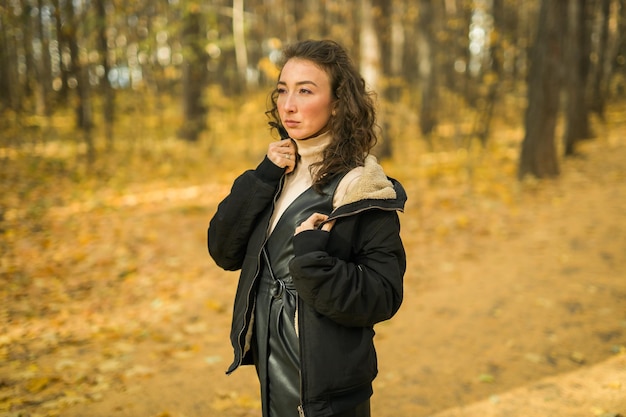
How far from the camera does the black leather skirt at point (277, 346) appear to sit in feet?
6.89

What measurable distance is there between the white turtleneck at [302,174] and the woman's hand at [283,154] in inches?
1.2

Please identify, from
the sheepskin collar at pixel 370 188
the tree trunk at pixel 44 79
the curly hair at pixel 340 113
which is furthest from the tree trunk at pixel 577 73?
the tree trunk at pixel 44 79

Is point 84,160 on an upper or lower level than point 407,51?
lower

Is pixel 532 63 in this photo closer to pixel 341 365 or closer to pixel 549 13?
pixel 549 13

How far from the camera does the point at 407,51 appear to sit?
30.7 meters

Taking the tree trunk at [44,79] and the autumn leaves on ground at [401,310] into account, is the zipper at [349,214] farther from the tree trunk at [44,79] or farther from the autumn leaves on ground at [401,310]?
the tree trunk at [44,79]

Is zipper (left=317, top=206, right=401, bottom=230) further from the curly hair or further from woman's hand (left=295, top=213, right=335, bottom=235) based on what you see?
the curly hair

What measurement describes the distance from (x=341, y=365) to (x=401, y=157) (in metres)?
11.9

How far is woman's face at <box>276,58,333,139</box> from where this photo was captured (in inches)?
80.8

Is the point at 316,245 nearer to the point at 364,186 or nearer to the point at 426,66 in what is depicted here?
the point at 364,186

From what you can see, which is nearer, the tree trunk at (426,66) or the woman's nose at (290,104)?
the woman's nose at (290,104)

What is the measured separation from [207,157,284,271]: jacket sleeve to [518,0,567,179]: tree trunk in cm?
943

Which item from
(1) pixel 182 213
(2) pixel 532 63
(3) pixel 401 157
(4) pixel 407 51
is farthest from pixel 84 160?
(4) pixel 407 51

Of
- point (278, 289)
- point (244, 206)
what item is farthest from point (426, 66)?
point (278, 289)
